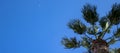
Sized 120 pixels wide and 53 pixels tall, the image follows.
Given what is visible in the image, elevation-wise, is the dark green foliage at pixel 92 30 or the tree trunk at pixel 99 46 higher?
the dark green foliage at pixel 92 30

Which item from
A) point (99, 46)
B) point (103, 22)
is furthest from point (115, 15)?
point (99, 46)

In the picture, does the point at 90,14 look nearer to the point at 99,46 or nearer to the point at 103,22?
the point at 103,22

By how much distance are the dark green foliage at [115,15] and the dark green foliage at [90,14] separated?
0.74 meters

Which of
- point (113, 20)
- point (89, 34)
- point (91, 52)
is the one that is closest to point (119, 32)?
point (113, 20)

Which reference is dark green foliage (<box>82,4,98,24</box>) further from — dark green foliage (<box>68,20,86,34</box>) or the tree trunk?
the tree trunk

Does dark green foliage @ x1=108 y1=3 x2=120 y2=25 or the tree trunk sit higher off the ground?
dark green foliage @ x1=108 y1=3 x2=120 y2=25

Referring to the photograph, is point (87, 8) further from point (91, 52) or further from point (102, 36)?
point (91, 52)

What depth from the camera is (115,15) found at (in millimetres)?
12492

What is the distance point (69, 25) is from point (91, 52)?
2.25 meters

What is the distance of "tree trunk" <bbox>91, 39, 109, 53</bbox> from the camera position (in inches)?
419

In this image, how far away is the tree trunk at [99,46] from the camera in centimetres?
1064

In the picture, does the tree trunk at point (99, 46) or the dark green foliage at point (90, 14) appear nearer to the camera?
the tree trunk at point (99, 46)

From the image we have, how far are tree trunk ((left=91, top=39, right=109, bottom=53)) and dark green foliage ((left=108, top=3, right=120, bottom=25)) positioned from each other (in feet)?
5.57

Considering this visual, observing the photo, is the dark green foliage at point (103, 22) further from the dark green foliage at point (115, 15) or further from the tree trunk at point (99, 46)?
the tree trunk at point (99, 46)
